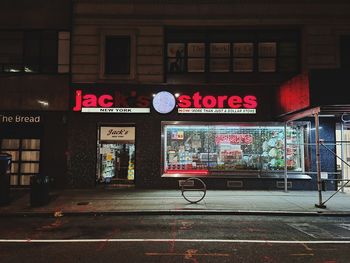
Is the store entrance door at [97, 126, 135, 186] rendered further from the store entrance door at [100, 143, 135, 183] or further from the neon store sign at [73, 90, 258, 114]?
the neon store sign at [73, 90, 258, 114]

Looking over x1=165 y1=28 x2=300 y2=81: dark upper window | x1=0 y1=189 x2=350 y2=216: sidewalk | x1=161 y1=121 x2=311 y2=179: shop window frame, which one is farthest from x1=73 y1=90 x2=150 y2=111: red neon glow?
x1=0 y1=189 x2=350 y2=216: sidewalk

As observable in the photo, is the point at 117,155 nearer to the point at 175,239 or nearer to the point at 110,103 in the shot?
the point at 110,103

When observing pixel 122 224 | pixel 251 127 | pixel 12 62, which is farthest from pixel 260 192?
pixel 12 62

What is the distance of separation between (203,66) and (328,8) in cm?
620

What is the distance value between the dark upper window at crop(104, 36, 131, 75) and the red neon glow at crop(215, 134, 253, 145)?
17.4ft

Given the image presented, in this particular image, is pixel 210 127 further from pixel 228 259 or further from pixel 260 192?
pixel 228 259

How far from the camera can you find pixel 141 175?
1548 cm

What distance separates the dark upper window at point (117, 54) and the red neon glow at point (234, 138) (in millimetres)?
5301

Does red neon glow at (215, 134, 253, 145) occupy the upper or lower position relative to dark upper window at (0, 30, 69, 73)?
lower

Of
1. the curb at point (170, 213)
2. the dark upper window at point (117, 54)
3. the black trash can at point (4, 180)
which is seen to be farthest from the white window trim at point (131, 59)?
the curb at point (170, 213)

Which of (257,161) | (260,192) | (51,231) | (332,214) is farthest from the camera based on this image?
(257,161)

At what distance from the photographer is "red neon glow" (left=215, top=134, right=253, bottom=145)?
15.9m

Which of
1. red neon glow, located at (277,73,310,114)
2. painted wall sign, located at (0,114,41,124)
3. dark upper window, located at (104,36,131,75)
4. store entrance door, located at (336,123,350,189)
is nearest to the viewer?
red neon glow, located at (277,73,310,114)

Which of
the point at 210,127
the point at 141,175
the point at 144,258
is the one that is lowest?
the point at 144,258
